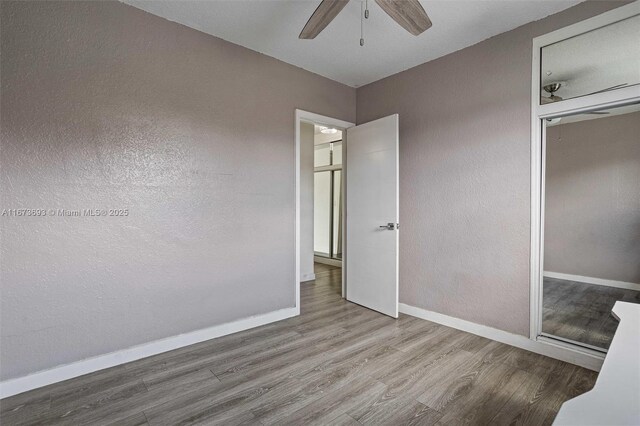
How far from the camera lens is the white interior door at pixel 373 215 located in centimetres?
319

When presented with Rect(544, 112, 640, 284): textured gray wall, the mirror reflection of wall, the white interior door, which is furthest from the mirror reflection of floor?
the white interior door

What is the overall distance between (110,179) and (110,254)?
56 centimetres

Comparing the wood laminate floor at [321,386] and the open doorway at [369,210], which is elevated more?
the open doorway at [369,210]

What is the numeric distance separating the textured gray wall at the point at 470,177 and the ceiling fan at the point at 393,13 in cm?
113

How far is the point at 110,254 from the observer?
2225 millimetres

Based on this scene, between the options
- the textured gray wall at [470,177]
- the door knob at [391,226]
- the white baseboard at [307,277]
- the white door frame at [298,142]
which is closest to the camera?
the textured gray wall at [470,177]

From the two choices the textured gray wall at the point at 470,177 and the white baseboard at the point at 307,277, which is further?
the white baseboard at the point at 307,277

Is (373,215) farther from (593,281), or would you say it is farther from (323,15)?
(593,281)

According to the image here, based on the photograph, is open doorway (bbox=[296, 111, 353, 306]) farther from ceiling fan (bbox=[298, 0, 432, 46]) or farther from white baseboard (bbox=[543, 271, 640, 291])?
ceiling fan (bbox=[298, 0, 432, 46])

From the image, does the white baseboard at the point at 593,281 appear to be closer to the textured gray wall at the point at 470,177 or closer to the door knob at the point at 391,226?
the textured gray wall at the point at 470,177

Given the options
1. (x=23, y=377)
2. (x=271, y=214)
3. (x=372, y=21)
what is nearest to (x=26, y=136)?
(x=23, y=377)

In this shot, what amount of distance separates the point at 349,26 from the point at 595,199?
3352 millimetres

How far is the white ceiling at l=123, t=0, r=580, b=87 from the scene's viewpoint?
7.46 ft

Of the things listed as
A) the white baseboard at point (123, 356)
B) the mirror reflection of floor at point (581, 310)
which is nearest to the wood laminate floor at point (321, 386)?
the white baseboard at point (123, 356)
